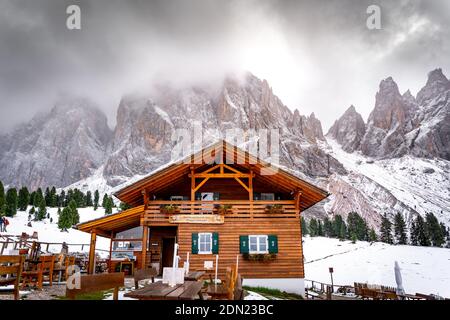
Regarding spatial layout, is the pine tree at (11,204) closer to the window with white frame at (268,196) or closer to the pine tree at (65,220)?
the pine tree at (65,220)

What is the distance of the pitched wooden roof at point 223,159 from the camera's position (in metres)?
16.1

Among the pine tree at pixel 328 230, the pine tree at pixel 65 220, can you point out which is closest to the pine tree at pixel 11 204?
the pine tree at pixel 65 220

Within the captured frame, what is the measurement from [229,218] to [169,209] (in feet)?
10.1

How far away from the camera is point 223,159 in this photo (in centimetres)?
1736

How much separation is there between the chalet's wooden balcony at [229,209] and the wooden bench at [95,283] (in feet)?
40.2

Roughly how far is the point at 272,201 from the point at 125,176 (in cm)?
12789

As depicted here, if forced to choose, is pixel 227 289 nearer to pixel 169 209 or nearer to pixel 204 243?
pixel 204 243

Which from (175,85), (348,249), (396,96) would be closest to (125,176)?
(175,85)

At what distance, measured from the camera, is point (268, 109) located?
15662 cm

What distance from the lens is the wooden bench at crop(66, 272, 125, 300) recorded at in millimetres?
3494

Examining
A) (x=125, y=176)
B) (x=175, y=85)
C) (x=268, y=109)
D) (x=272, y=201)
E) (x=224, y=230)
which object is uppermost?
(x=175, y=85)

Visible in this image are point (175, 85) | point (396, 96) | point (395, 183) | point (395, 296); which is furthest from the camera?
point (396, 96)

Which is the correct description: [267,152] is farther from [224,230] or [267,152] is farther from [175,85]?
[224,230]

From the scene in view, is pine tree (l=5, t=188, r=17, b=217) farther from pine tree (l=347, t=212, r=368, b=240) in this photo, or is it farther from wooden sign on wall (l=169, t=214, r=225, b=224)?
pine tree (l=347, t=212, r=368, b=240)
